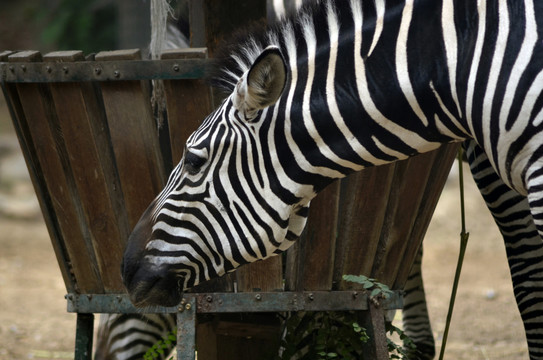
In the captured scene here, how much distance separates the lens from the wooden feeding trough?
3076mm

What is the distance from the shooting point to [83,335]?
11.5 ft

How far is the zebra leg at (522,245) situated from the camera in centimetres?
360

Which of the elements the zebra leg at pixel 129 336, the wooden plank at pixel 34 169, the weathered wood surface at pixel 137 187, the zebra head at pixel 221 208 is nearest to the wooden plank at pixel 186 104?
the weathered wood surface at pixel 137 187

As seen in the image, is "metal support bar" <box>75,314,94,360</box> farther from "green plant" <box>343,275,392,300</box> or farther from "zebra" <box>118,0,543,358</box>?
"green plant" <box>343,275,392,300</box>

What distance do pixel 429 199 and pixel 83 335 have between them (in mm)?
1683

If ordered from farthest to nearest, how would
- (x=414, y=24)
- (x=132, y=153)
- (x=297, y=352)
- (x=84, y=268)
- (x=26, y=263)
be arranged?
(x=26, y=263) < (x=297, y=352) < (x=84, y=268) < (x=132, y=153) < (x=414, y=24)

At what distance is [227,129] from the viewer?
104 inches

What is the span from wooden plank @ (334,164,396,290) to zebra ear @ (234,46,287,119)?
0.76 meters

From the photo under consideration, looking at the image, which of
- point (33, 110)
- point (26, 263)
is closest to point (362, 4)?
point (33, 110)

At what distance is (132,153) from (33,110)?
482 mm

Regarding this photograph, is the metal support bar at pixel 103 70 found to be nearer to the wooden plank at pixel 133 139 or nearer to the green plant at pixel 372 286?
the wooden plank at pixel 133 139

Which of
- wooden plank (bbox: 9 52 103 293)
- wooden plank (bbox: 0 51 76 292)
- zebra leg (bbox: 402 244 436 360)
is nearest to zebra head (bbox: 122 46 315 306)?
wooden plank (bbox: 9 52 103 293)

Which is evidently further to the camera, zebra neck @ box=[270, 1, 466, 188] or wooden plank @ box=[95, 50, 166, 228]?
wooden plank @ box=[95, 50, 166, 228]

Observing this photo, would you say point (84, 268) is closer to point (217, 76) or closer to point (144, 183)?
point (144, 183)
